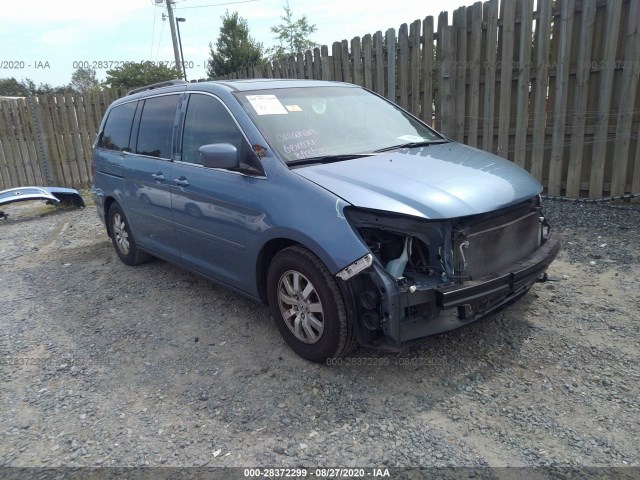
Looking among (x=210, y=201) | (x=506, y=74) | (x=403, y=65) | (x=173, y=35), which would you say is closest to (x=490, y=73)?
(x=506, y=74)

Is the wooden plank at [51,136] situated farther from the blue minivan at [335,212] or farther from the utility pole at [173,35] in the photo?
the utility pole at [173,35]

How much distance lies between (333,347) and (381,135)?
1.87 meters

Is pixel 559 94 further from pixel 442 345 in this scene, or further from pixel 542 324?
pixel 442 345

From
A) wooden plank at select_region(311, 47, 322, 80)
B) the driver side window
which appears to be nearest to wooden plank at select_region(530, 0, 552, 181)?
wooden plank at select_region(311, 47, 322, 80)

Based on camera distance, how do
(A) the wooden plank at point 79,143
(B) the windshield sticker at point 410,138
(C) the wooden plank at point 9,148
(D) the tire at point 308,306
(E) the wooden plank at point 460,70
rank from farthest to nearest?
(A) the wooden plank at point 79,143 < (C) the wooden plank at point 9,148 < (E) the wooden plank at point 460,70 < (B) the windshield sticker at point 410,138 < (D) the tire at point 308,306

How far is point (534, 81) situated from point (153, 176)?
489 cm

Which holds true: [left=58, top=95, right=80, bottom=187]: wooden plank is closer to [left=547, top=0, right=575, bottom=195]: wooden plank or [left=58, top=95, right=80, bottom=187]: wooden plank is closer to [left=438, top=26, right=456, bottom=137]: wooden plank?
[left=438, top=26, right=456, bottom=137]: wooden plank

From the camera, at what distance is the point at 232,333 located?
157 inches

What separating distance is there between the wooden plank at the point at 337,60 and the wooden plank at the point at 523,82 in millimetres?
3171

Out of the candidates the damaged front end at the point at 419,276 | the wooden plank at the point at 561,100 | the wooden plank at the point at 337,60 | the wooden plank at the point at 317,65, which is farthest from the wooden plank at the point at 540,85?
the wooden plank at the point at 317,65

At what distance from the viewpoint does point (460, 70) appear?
22.9 feet

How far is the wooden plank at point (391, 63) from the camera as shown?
7543mm

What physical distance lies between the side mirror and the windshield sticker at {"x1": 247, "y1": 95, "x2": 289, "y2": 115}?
449 millimetres

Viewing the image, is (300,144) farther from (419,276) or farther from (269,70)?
(269,70)
